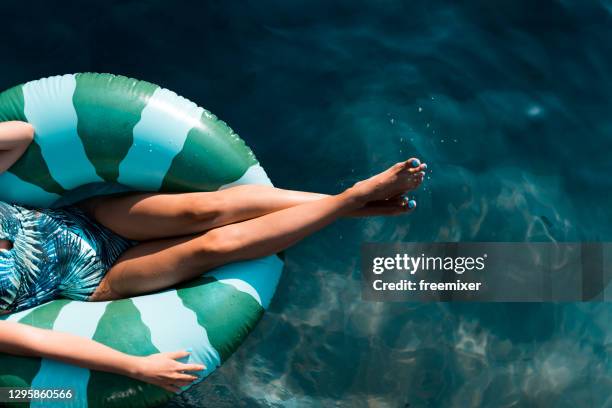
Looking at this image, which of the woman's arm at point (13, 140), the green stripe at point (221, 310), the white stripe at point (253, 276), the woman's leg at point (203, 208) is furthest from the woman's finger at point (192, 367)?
the woman's arm at point (13, 140)

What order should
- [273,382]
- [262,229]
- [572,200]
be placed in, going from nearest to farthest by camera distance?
[262,229]
[273,382]
[572,200]

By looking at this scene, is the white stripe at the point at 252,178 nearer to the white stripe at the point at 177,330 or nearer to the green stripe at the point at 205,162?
the green stripe at the point at 205,162

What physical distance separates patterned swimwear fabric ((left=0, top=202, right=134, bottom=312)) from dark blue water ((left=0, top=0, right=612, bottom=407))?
0.87 metres

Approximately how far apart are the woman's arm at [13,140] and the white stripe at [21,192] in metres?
0.06

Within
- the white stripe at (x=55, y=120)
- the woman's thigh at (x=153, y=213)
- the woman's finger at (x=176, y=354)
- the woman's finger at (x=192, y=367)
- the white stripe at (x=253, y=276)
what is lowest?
the woman's finger at (x=192, y=367)

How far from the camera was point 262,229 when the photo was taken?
302 centimetres

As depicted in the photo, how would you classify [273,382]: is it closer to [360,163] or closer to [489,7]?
[360,163]

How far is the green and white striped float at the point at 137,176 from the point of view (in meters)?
2.98

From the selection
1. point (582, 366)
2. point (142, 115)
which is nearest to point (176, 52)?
point (142, 115)

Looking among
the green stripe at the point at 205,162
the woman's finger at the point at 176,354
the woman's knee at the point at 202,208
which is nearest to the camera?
the woman's finger at the point at 176,354

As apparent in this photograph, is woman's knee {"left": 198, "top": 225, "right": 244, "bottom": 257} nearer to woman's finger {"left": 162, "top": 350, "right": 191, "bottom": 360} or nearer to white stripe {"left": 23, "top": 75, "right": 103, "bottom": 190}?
woman's finger {"left": 162, "top": 350, "right": 191, "bottom": 360}

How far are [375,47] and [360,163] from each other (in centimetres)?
65

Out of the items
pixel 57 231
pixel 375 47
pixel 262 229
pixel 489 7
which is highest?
pixel 489 7

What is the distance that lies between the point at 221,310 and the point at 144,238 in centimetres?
46
